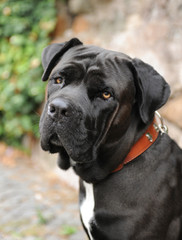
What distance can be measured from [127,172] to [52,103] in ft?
2.18

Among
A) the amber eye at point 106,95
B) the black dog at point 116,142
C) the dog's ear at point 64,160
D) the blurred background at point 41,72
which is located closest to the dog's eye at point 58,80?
the black dog at point 116,142

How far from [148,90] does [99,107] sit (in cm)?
32

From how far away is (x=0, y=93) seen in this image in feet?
17.9

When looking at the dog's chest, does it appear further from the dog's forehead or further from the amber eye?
the dog's forehead

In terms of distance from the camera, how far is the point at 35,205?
4.07 m

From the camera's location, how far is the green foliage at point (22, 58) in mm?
5156

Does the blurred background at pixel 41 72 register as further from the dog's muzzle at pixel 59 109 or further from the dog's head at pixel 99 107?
the dog's muzzle at pixel 59 109

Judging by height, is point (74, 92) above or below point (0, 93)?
above

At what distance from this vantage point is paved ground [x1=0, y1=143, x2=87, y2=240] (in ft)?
11.6

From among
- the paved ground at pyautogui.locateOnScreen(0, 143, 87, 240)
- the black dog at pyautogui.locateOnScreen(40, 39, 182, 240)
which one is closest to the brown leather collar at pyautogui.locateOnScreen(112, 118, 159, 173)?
the black dog at pyautogui.locateOnScreen(40, 39, 182, 240)

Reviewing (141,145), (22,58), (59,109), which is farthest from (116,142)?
(22,58)

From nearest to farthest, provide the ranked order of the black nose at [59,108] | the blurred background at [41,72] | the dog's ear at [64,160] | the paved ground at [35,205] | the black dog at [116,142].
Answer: the black nose at [59,108] → the black dog at [116,142] → the dog's ear at [64,160] → the paved ground at [35,205] → the blurred background at [41,72]

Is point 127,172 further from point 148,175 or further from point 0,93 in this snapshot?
point 0,93

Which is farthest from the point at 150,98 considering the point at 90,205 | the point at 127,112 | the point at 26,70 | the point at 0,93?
the point at 0,93
